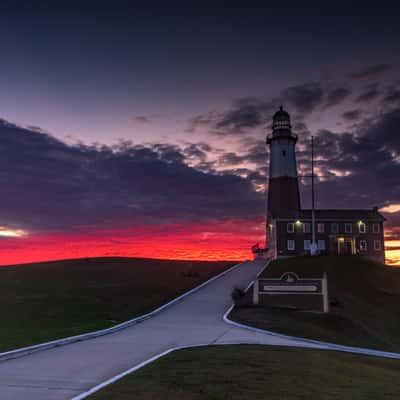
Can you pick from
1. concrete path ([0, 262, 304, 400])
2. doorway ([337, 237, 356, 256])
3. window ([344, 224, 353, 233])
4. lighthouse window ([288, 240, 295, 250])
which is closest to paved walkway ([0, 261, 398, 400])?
concrete path ([0, 262, 304, 400])

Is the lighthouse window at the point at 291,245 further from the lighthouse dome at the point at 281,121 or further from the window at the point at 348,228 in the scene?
the lighthouse dome at the point at 281,121

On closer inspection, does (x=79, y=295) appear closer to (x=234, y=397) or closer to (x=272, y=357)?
(x=272, y=357)

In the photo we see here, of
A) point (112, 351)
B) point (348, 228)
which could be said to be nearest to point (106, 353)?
point (112, 351)

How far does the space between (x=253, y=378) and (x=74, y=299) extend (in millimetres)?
21865

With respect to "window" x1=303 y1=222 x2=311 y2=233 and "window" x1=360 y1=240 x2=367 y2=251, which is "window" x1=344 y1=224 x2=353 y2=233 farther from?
"window" x1=303 y1=222 x2=311 y2=233

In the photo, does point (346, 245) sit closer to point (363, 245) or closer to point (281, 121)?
point (363, 245)

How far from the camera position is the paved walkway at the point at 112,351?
9094mm

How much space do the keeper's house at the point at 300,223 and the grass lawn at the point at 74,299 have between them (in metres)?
18.3

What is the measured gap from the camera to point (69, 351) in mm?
13188

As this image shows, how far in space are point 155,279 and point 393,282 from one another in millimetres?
23462

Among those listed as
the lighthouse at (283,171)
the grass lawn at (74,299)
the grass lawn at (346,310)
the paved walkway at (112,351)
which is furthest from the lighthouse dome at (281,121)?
the paved walkway at (112,351)

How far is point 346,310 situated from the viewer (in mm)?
27922

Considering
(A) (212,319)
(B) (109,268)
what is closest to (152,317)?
(A) (212,319)

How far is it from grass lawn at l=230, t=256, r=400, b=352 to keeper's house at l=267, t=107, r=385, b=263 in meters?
9.15
